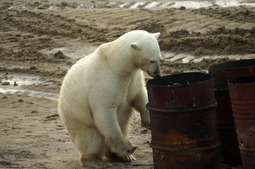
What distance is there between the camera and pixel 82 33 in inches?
591

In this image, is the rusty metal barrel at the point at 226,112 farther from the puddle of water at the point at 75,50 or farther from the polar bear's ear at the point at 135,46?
the puddle of water at the point at 75,50

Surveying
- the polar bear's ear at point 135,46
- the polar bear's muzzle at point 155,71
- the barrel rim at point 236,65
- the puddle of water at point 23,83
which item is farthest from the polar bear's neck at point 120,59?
the puddle of water at point 23,83

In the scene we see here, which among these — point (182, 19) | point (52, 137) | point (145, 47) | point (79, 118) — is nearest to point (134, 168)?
point (79, 118)

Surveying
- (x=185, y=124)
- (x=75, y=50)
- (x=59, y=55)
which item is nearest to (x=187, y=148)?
(x=185, y=124)

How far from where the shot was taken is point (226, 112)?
568 centimetres

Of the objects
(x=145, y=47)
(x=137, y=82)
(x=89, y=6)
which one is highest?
(x=145, y=47)

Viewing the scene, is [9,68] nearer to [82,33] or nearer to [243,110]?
[82,33]

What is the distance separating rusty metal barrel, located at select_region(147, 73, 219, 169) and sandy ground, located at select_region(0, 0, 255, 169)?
30.3 inches

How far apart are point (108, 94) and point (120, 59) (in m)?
0.39

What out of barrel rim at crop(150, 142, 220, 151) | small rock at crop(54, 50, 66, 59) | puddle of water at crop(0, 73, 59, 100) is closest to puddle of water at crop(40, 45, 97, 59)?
small rock at crop(54, 50, 66, 59)

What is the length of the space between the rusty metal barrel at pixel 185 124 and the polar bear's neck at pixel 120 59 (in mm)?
699

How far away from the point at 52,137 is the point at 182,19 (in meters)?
7.33

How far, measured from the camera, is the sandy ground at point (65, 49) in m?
7.33

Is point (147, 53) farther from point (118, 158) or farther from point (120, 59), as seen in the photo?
point (118, 158)
